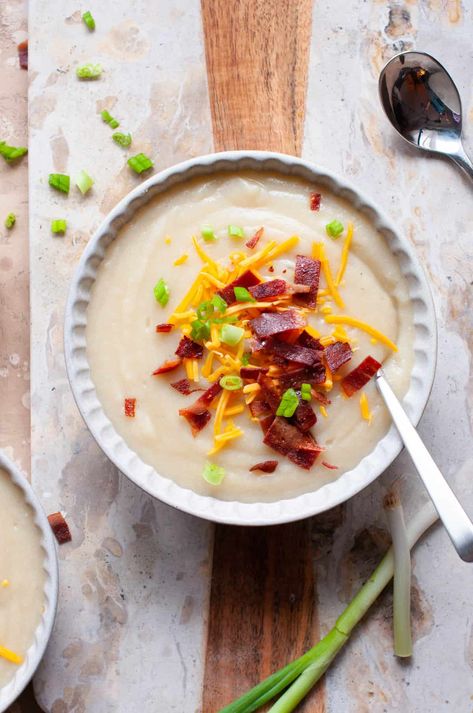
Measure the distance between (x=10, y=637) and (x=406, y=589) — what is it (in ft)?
3.82

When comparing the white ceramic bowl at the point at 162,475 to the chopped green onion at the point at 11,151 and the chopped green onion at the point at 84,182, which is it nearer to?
the chopped green onion at the point at 84,182

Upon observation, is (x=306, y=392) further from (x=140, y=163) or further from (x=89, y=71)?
(x=89, y=71)

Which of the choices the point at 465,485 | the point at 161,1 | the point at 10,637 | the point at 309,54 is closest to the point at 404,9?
the point at 309,54

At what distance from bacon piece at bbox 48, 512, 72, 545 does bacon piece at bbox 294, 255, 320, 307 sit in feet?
3.33

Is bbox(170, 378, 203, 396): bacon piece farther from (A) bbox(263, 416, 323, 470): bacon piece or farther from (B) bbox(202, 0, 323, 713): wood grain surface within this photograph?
(B) bbox(202, 0, 323, 713): wood grain surface

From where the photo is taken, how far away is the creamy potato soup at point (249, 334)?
235cm

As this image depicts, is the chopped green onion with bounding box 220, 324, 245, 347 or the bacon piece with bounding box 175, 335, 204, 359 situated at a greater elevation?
the chopped green onion with bounding box 220, 324, 245, 347

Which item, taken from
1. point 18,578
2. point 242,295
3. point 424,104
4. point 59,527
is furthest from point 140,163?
point 18,578

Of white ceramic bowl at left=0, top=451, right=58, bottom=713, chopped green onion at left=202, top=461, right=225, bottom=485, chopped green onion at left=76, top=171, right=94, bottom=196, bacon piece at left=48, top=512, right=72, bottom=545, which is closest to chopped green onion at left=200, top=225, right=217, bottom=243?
chopped green onion at left=76, top=171, right=94, bottom=196

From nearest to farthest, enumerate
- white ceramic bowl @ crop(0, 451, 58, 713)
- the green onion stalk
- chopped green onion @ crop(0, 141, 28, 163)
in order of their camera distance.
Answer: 1. white ceramic bowl @ crop(0, 451, 58, 713)
2. the green onion stalk
3. chopped green onion @ crop(0, 141, 28, 163)

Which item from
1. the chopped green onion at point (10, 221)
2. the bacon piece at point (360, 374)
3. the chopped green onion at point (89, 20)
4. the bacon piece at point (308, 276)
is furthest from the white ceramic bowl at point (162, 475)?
the chopped green onion at point (89, 20)

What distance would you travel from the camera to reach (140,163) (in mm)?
2764

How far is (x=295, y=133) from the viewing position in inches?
109

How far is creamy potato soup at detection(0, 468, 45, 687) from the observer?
2.52m
